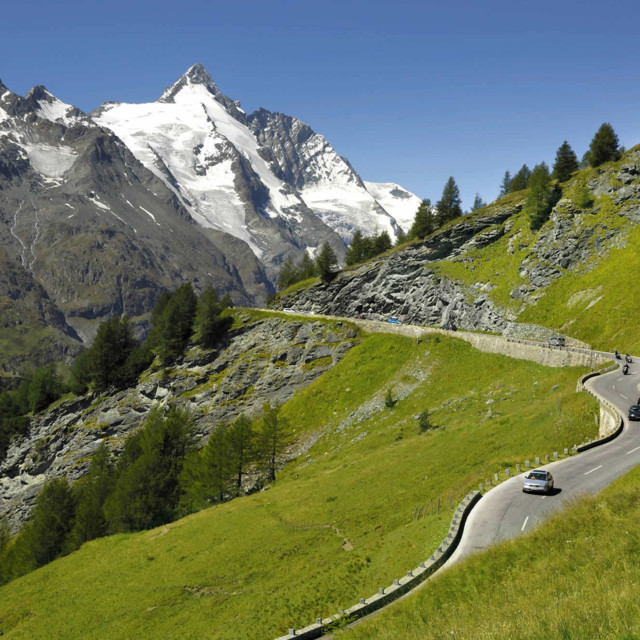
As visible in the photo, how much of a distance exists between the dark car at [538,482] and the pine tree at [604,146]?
89123 millimetres

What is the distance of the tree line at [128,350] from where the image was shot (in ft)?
324

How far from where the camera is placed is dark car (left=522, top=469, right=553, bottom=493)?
22781 mm

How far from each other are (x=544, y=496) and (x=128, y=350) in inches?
4149

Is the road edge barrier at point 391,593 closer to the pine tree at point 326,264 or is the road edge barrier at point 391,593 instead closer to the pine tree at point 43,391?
the pine tree at point 326,264

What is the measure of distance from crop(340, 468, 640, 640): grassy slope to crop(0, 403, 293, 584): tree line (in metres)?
40.9

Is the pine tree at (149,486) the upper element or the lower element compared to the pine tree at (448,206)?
lower

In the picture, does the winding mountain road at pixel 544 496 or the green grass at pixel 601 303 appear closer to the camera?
the winding mountain road at pixel 544 496

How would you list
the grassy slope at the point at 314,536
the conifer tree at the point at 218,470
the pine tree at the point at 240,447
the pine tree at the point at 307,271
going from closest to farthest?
the grassy slope at the point at 314,536 < the conifer tree at the point at 218,470 < the pine tree at the point at 240,447 < the pine tree at the point at 307,271

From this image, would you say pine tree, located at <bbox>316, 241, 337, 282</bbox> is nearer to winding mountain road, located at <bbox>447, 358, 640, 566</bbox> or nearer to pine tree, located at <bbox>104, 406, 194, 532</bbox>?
pine tree, located at <bbox>104, 406, 194, 532</bbox>

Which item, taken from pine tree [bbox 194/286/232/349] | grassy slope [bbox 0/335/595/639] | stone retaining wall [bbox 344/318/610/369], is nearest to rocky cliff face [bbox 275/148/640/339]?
stone retaining wall [bbox 344/318/610/369]

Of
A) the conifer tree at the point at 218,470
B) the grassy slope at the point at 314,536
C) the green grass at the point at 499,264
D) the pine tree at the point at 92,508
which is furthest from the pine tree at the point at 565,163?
the pine tree at the point at 92,508

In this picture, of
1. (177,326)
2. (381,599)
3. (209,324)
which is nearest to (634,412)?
(381,599)

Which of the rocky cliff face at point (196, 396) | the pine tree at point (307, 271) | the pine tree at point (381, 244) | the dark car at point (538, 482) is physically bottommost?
the dark car at point (538, 482)

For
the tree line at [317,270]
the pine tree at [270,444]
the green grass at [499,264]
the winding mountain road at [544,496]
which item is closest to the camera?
the winding mountain road at [544,496]
